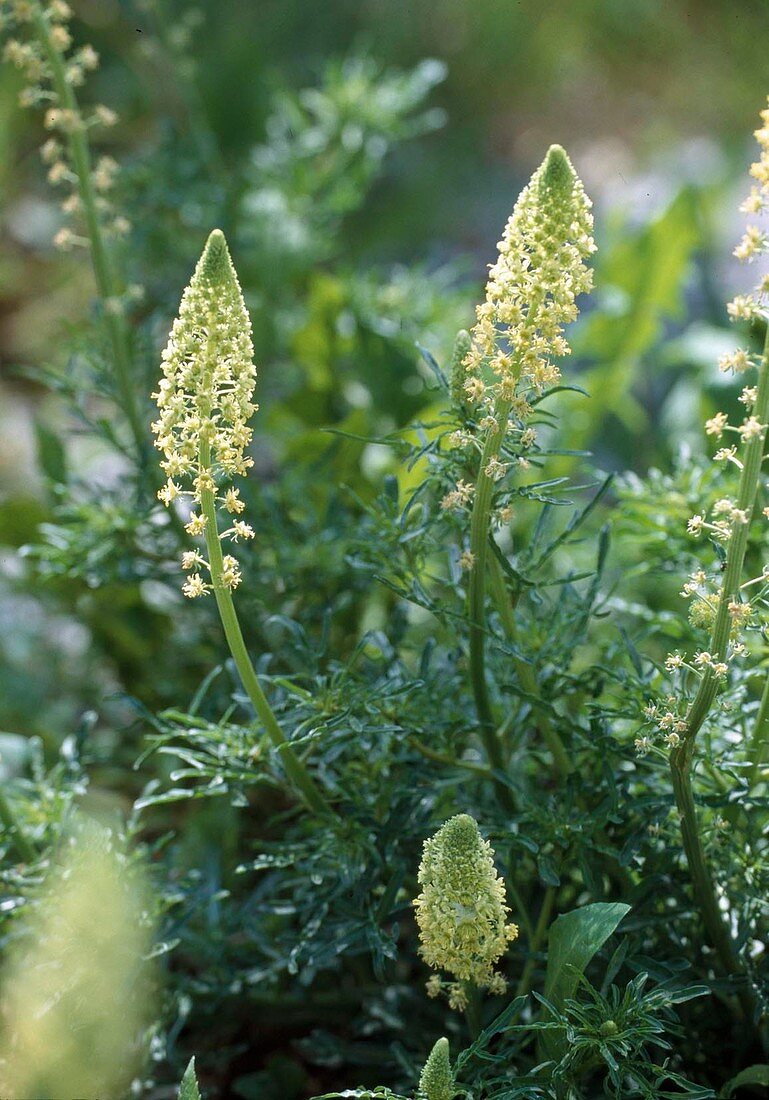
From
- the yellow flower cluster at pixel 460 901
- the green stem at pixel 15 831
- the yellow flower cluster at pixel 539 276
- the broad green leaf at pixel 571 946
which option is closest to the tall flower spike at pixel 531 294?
the yellow flower cluster at pixel 539 276

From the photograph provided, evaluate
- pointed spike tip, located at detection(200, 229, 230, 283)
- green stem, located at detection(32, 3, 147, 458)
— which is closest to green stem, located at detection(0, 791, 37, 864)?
green stem, located at detection(32, 3, 147, 458)

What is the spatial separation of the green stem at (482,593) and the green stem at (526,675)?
22 mm

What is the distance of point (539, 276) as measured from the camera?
4.71 ft

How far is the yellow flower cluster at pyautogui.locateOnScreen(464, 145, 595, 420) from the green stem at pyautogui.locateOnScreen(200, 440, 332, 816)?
36cm

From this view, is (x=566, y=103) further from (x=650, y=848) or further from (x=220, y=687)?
(x=650, y=848)

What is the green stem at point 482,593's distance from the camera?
1.52 m

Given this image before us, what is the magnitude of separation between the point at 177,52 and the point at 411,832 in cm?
221

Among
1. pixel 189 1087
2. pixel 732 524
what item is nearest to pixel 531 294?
pixel 732 524

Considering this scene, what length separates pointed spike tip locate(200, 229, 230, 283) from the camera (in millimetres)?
1437

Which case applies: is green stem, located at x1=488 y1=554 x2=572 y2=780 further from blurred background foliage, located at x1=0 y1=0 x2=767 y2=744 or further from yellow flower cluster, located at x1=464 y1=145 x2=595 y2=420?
blurred background foliage, located at x1=0 y1=0 x2=767 y2=744

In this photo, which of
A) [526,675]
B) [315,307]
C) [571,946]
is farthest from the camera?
[315,307]

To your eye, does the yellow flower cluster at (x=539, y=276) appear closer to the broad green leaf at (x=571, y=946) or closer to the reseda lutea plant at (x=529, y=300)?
the reseda lutea plant at (x=529, y=300)

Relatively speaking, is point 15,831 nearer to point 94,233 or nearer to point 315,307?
point 94,233

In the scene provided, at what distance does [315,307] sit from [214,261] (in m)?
1.82
